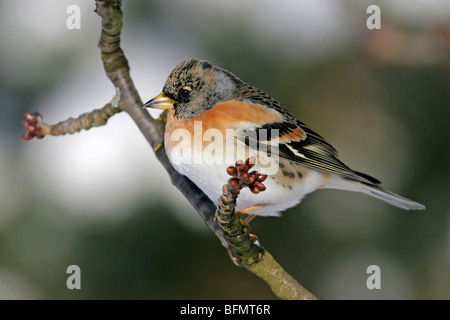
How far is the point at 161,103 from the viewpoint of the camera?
6.68 feet

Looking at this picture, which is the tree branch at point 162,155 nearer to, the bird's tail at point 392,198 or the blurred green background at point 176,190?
the blurred green background at point 176,190

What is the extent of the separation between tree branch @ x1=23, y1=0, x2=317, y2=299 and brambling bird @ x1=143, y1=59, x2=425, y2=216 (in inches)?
4.0

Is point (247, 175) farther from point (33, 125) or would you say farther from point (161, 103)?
point (33, 125)

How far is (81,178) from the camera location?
9.23 feet

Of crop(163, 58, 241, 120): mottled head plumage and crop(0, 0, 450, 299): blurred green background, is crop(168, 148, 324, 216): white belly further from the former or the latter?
crop(0, 0, 450, 299): blurred green background

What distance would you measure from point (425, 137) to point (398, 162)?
0.62 ft

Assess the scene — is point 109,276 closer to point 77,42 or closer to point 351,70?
point 77,42

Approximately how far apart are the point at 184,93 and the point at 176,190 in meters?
0.77

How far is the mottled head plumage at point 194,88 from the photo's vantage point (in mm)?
2037

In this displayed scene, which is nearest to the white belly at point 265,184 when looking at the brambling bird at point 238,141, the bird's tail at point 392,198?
the brambling bird at point 238,141

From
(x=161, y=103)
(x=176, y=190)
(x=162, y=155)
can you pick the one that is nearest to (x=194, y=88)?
(x=161, y=103)

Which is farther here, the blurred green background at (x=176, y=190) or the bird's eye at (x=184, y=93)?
the blurred green background at (x=176, y=190)

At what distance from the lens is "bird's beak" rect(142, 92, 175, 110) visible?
2.01 m

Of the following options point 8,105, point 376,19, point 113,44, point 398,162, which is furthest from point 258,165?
point 8,105
